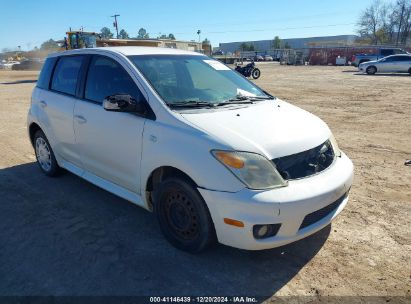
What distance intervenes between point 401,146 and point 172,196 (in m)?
5.28

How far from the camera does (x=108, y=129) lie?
3.74m

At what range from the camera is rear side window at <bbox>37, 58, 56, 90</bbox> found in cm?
505

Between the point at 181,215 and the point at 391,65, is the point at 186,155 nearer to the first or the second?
the point at 181,215

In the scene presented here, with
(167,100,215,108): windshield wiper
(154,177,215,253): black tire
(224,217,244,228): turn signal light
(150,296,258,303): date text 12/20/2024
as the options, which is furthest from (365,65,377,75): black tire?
(150,296,258,303): date text 12/20/2024

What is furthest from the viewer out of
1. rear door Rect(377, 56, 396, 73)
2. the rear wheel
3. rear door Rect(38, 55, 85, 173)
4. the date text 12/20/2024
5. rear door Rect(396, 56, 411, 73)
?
the rear wheel

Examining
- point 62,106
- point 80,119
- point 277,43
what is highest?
point 277,43

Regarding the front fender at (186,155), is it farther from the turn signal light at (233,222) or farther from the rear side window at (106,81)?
the rear side window at (106,81)

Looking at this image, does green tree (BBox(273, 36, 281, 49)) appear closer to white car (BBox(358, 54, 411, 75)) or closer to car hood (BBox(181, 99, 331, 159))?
white car (BBox(358, 54, 411, 75))

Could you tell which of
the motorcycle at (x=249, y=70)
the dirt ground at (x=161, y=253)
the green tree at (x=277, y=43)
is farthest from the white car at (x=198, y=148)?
the green tree at (x=277, y=43)

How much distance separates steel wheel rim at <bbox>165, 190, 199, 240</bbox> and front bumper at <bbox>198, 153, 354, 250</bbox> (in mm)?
270

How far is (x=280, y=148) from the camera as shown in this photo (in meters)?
2.91

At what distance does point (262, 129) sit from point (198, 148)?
0.62m

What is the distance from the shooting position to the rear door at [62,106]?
4398 millimetres

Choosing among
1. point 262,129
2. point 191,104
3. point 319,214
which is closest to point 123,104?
point 191,104
